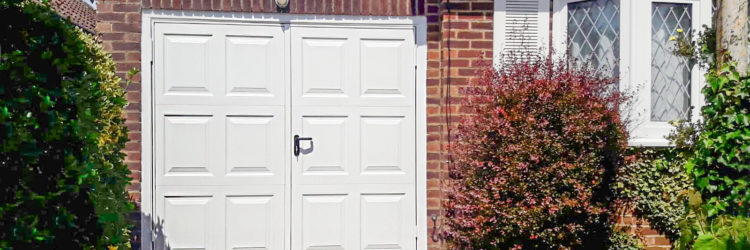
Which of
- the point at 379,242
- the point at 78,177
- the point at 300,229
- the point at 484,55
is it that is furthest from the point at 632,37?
the point at 78,177

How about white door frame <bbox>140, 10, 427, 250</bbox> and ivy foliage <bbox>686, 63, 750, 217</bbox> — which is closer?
ivy foliage <bbox>686, 63, 750, 217</bbox>

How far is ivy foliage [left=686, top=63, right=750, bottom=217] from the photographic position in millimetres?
4676

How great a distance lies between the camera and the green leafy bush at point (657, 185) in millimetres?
5891

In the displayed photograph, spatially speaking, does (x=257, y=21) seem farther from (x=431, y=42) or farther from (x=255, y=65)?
(x=431, y=42)

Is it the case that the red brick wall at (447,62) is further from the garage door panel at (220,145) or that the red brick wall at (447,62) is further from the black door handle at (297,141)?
the garage door panel at (220,145)

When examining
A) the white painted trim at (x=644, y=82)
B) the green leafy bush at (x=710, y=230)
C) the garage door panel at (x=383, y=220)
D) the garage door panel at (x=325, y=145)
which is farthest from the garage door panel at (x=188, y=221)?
the green leafy bush at (x=710, y=230)

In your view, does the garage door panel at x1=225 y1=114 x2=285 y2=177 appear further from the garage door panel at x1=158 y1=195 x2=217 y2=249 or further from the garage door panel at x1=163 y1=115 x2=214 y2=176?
the garage door panel at x1=158 y1=195 x2=217 y2=249

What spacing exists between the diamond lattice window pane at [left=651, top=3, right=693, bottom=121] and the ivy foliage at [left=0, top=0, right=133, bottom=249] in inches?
179

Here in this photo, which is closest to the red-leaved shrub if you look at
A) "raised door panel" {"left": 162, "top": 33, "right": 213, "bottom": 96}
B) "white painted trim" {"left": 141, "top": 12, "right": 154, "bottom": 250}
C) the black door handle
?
the black door handle

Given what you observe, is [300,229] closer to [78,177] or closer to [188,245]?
[188,245]

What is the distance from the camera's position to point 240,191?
6.12 meters

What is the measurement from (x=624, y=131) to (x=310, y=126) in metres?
2.55

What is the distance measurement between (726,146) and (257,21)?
3.67m

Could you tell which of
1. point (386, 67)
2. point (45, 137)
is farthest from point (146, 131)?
point (45, 137)
